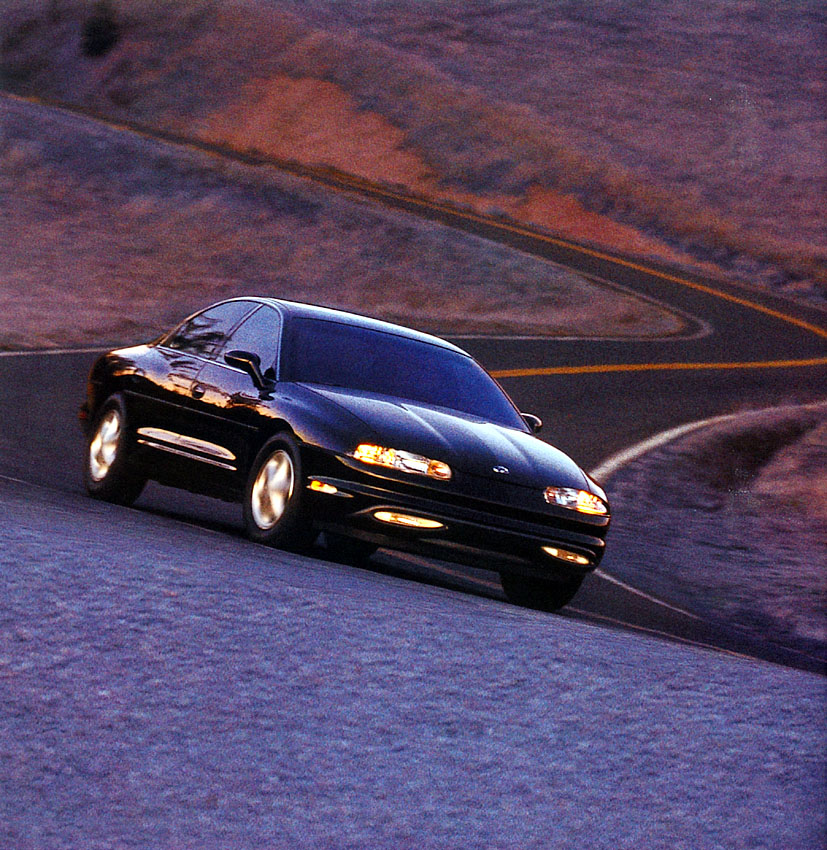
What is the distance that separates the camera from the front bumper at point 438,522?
305 inches

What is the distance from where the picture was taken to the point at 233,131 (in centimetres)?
5956

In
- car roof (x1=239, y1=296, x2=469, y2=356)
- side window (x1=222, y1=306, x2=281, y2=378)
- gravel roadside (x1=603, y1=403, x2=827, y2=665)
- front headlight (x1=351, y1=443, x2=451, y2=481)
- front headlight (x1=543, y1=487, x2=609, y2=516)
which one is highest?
car roof (x1=239, y1=296, x2=469, y2=356)

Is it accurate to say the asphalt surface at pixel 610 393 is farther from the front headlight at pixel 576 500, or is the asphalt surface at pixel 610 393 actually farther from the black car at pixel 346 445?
the front headlight at pixel 576 500

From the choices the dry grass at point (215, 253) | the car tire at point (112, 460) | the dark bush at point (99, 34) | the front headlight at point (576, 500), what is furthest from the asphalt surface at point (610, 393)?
the dark bush at point (99, 34)

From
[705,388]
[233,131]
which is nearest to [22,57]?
[233,131]

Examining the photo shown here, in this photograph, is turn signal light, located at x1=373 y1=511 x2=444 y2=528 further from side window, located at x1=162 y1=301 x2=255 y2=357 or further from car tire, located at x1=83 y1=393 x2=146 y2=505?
car tire, located at x1=83 y1=393 x2=146 y2=505

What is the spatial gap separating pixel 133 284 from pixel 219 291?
1734 mm

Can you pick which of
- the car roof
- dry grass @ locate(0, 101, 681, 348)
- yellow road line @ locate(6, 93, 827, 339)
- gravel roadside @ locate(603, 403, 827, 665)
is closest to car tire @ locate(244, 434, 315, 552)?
the car roof

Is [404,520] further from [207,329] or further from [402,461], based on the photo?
[207,329]

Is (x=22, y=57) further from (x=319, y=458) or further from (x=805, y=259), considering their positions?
(x=319, y=458)

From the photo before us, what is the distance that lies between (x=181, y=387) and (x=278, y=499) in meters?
1.49

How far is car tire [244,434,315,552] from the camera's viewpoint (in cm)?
787

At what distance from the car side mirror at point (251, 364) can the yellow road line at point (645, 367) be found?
1192 cm

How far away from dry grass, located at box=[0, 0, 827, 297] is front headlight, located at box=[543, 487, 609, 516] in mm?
35632
